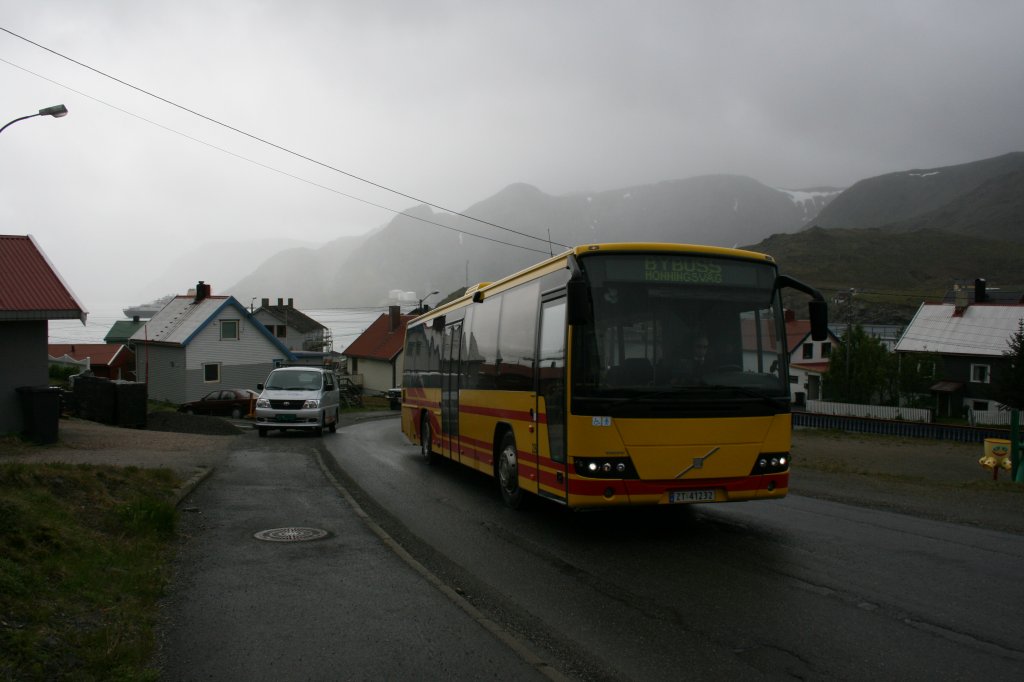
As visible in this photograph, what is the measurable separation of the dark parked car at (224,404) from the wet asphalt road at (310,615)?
3924 centimetres

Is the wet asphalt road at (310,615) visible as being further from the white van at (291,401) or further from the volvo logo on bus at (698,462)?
the white van at (291,401)

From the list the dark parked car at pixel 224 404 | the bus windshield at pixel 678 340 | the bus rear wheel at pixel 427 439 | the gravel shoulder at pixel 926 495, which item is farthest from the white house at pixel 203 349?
the bus windshield at pixel 678 340

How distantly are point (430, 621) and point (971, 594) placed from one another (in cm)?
423

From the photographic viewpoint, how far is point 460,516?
10.6 m

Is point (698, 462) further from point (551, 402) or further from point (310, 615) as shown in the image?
point (310, 615)

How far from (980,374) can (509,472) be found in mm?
71703

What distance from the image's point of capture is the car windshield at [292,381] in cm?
2527

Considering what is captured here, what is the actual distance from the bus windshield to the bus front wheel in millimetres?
2561

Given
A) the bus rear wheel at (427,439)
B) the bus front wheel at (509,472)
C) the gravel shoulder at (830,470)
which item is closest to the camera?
the gravel shoulder at (830,470)

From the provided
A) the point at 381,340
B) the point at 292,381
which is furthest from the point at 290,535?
the point at 381,340

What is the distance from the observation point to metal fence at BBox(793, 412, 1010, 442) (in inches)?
1862

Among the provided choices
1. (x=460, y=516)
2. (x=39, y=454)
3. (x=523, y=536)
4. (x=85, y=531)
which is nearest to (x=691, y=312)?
(x=523, y=536)

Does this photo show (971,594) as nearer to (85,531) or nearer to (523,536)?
(523,536)

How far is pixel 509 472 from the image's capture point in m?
10.9
